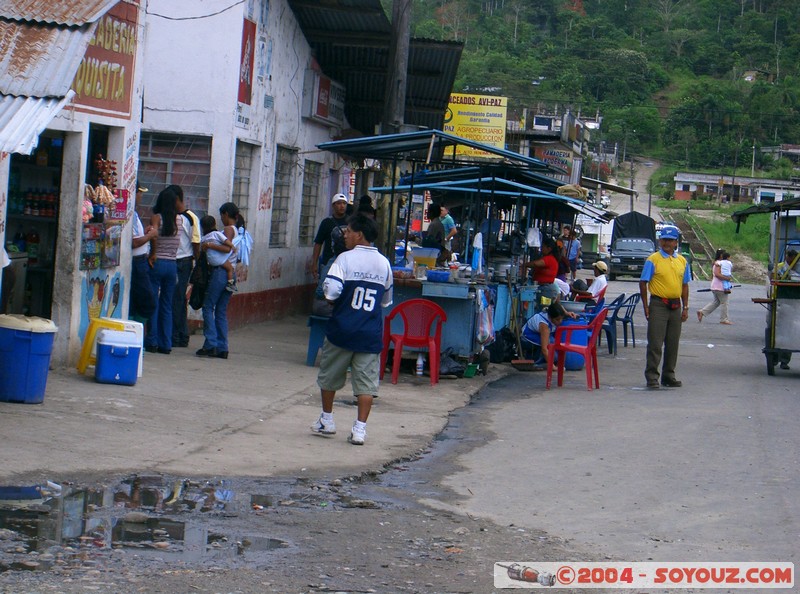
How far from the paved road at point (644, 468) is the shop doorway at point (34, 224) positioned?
4.92 metres

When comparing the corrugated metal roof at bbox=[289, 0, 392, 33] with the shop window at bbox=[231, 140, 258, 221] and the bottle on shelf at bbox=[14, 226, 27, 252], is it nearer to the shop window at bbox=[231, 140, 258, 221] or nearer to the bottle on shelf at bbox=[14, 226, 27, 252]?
the shop window at bbox=[231, 140, 258, 221]

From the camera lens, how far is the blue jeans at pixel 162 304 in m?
12.4

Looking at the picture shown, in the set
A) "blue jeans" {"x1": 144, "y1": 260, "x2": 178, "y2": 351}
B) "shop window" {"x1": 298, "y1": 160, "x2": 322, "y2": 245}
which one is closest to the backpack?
"blue jeans" {"x1": 144, "y1": 260, "x2": 178, "y2": 351}

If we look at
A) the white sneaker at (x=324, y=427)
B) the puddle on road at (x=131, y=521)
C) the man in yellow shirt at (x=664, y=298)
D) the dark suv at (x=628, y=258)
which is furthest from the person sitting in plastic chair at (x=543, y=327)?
the dark suv at (x=628, y=258)

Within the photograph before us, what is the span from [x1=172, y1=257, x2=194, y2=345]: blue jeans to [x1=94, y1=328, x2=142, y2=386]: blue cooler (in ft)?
9.00

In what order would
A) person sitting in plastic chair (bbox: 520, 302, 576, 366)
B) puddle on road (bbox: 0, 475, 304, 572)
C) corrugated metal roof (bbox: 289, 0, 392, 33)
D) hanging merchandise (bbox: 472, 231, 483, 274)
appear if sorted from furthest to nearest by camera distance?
1. corrugated metal roof (bbox: 289, 0, 392, 33)
2. person sitting in plastic chair (bbox: 520, 302, 576, 366)
3. hanging merchandise (bbox: 472, 231, 483, 274)
4. puddle on road (bbox: 0, 475, 304, 572)

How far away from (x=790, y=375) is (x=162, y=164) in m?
9.33

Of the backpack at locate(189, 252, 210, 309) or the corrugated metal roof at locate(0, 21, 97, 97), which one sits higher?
the corrugated metal roof at locate(0, 21, 97, 97)

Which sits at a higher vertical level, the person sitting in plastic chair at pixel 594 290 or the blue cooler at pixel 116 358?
the person sitting in plastic chair at pixel 594 290

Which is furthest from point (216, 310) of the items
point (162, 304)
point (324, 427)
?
point (324, 427)

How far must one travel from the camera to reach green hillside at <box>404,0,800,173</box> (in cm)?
9694

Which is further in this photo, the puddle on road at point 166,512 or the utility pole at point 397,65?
the utility pole at point 397,65

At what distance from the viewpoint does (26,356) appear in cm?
885

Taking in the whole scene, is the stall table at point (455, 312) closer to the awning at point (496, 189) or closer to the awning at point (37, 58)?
the awning at point (496, 189)
